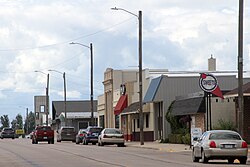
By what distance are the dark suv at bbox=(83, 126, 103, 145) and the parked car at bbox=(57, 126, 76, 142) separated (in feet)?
38.3

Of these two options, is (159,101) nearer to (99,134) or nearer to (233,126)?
(99,134)

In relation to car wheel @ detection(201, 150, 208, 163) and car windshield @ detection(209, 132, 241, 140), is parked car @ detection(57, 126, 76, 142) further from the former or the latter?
car windshield @ detection(209, 132, 241, 140)

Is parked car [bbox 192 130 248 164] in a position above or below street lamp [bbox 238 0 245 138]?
below

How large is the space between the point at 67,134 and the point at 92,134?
12.8 meters

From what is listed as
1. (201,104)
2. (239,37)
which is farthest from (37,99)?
(239,37)

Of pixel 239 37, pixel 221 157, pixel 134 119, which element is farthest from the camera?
pixel 134 119

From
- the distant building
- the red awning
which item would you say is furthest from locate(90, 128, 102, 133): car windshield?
the distant building

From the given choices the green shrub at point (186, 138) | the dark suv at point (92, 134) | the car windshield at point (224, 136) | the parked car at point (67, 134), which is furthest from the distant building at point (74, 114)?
the car windshield at point (224, 136)

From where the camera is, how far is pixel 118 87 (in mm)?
76125

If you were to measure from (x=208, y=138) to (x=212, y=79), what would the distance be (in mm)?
13417

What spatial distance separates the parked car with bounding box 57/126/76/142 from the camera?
72.7m

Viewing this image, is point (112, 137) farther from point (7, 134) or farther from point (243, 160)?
point (7, 134)

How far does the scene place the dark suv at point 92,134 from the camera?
60.1m

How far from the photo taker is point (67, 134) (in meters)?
72.8
